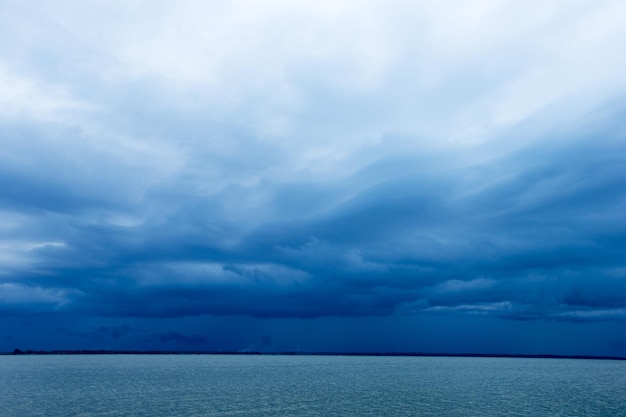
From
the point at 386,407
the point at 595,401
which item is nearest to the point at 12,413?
the point at 386,407

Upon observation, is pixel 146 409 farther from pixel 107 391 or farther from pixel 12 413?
pixel 107 391

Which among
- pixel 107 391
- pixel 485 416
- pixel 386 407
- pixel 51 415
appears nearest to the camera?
pixel 51 415

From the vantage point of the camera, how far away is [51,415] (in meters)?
85.6

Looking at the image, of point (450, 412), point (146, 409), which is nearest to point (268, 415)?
point (146, 409)

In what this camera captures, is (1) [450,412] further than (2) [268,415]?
Yes

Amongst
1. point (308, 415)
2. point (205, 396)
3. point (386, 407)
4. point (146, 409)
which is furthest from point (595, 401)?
point (146, 409)

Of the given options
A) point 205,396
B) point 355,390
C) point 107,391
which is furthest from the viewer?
point 355,390

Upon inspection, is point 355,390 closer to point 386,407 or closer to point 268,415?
point 386,407

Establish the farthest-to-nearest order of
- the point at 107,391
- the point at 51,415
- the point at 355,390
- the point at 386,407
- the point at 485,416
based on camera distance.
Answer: the point at 355,390
the point at 107,391
the point at 386,407
the point at 485,416
the point at 51,415

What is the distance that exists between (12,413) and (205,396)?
4050cm

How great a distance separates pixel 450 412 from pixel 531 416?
1384cm

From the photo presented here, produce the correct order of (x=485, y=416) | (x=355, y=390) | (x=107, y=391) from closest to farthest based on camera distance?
(x=485, y=416) → (x=107, y=391) → (x=355, y=390)

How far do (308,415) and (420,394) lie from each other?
167 feet

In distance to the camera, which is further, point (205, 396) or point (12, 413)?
point (205, 396)
